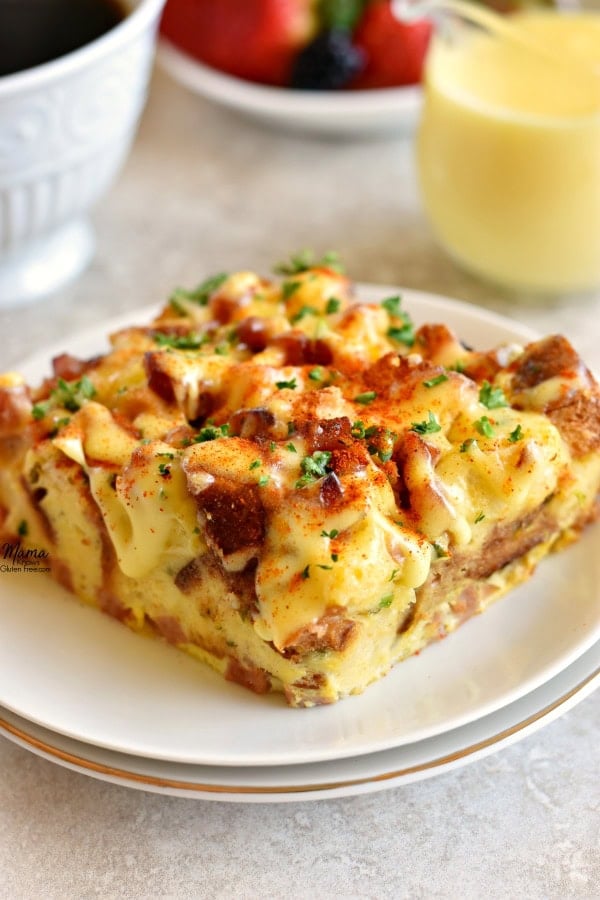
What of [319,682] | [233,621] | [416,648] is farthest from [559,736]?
[233,621]

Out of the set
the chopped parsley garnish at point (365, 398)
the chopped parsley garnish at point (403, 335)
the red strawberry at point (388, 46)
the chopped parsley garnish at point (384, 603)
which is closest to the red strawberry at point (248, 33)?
the red strawberry at point (388, 46)

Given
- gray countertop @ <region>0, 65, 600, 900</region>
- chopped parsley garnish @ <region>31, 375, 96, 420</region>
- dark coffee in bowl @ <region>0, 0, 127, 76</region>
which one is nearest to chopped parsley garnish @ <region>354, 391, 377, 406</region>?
chopped parsley garnish @ <region>31, 375, 96, 420</region>

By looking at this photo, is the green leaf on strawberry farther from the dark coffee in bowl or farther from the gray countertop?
the gray countertop

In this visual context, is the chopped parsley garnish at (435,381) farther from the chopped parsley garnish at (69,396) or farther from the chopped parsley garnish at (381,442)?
the chopped parsley garnish at (69,396)

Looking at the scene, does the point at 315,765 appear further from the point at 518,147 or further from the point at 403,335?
the point at 518,147

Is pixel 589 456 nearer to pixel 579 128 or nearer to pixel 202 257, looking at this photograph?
pixel 579 128
